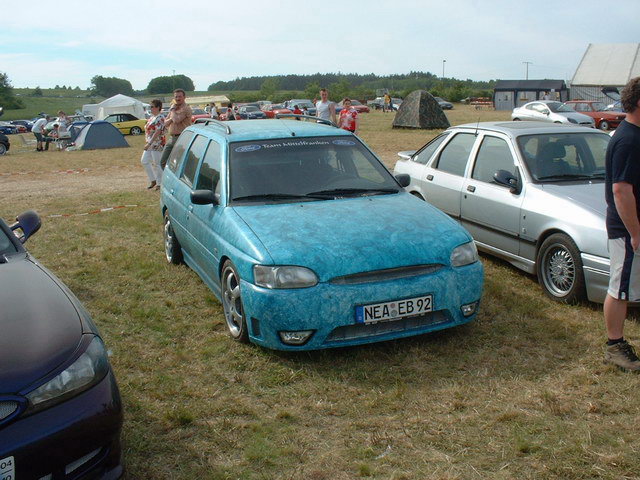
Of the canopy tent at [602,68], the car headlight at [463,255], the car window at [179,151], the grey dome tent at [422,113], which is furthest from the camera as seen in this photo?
the canopy tent at [602,68]

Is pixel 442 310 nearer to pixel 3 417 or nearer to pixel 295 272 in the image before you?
pixel 295 272

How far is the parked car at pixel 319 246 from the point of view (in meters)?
4.03

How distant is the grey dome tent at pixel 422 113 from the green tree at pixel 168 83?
116504 mm

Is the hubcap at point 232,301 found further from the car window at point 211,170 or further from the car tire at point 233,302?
the car window at point 211,170

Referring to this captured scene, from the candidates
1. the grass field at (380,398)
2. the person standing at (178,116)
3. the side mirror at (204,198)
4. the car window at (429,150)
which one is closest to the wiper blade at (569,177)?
the grass field at (380,398)

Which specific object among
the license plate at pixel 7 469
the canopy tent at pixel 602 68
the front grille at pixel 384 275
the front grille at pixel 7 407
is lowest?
the license plate at pixel 7 469

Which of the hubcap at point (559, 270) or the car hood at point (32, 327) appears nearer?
the car hood at point (32, 327)

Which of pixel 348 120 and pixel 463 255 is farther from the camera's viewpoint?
pixel 348 120

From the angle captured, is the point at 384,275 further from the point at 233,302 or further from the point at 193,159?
the point at 193,159

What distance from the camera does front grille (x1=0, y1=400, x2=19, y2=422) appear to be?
2422mm

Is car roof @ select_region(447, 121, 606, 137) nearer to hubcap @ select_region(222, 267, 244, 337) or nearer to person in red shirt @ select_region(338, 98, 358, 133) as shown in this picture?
hubcap @ select_region(222, 267, 244, 337)

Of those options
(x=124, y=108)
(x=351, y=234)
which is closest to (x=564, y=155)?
Result: (x=351, y=234)

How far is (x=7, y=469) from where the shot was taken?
2.34m

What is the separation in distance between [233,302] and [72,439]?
2062 mm
